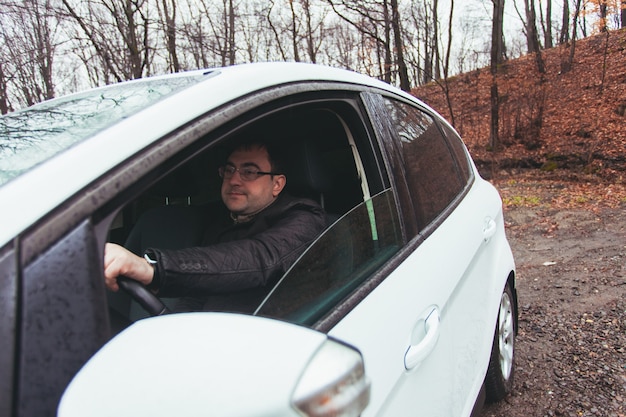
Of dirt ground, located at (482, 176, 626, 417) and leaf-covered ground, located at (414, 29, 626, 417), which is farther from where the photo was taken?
leaf-covered ground, located at (414, 29, 626, 417)

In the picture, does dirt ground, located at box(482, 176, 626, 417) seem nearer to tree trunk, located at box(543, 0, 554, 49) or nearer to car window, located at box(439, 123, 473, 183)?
car window, located at box(439, 123, 473, 183)

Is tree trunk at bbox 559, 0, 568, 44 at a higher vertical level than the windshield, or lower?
higher

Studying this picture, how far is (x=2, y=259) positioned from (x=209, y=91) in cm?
59

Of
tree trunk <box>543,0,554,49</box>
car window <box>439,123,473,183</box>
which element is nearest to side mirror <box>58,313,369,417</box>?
car window <box>439,123,473,183</box>

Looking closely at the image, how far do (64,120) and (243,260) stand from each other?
696 mm

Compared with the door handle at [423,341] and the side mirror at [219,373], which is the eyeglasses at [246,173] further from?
the side mirror at [219,373]

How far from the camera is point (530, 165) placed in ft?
42.3

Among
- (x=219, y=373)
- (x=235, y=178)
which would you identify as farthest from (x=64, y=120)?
(x=219, y=373)

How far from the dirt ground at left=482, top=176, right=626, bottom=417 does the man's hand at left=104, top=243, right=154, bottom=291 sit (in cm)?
208

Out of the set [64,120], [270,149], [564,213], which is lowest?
[564,213]

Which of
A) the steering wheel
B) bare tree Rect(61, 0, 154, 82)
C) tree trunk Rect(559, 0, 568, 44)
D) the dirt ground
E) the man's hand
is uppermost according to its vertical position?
tree trunk Rect(559, 0, 568, 44)

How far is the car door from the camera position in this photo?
1.16 meters

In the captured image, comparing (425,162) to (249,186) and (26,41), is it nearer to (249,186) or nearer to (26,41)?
(249,186)

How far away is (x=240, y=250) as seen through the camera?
154 centimetres
